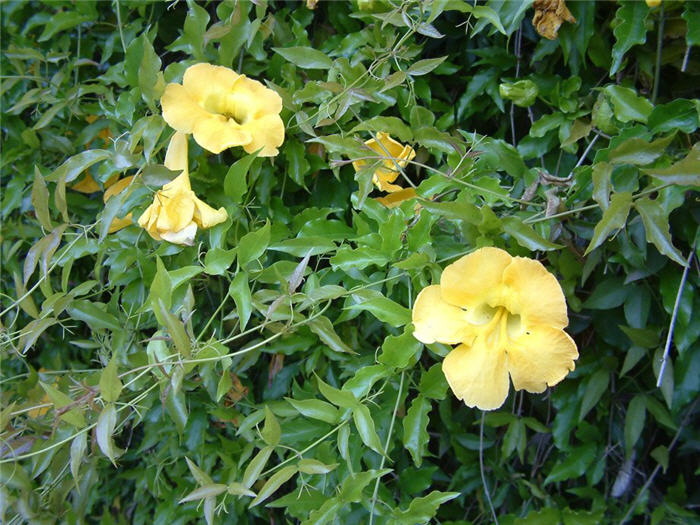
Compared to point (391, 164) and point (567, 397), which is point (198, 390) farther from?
point (567, 397)

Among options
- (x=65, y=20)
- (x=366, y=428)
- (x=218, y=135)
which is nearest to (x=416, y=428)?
(x=366, y=428)

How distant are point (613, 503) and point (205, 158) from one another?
95cm

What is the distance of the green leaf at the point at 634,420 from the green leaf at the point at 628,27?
0.54m

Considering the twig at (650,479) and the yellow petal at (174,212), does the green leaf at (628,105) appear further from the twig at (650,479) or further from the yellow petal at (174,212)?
the yellow petal at (174,212)

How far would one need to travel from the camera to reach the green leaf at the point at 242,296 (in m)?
0.93

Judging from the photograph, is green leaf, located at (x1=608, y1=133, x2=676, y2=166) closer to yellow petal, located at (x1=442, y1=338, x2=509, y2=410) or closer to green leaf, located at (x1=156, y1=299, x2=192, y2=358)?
yellow petal, located at (x1=442, y1=338, x2=509, y2=410)

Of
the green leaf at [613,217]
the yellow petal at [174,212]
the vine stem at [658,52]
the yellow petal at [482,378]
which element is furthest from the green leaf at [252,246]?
the vine stem at [658,52]

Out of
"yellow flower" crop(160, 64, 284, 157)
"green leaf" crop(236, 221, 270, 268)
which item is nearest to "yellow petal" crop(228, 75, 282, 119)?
"yellow flower" crop(160, 64, 284, 157)

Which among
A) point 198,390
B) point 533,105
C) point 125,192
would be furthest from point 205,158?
point 533,105

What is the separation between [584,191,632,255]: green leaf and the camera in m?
0.80

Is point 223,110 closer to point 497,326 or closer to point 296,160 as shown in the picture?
point 296,160

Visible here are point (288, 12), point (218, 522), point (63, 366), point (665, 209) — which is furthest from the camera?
point (63, 366)

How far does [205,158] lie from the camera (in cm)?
116

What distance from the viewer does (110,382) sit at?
87 centimetres
